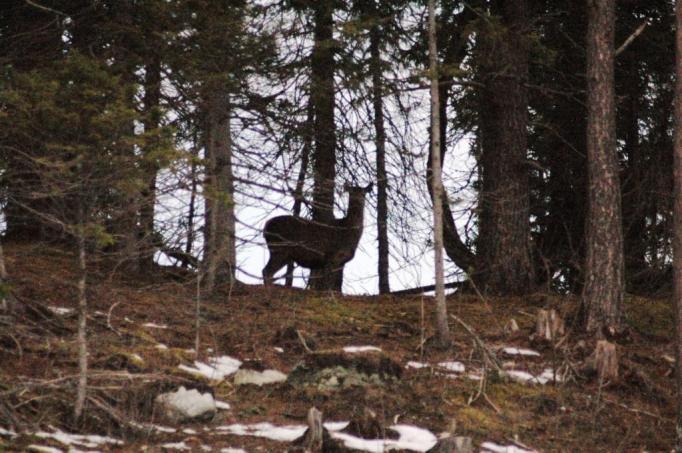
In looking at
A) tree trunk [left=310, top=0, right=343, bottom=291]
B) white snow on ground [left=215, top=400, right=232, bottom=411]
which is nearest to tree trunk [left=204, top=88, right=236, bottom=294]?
tree trunk [left=310, top=0, right=343, bottom=291]

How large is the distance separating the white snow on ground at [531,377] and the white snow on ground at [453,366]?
0.54 metres

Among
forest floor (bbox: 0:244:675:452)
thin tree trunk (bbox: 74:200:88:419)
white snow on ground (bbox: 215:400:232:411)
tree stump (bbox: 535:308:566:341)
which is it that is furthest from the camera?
tree stump (bbox: 535:308:566:341)

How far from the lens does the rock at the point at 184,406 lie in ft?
27.9

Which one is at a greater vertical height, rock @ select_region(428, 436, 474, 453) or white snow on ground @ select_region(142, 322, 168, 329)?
white snow on ground @ select_region(142, 322, 168, 329)

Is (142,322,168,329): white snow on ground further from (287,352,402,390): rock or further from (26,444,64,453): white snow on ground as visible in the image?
(26,444,64,453): white snow on ground

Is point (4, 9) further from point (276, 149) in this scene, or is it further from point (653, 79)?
point (653, 79)

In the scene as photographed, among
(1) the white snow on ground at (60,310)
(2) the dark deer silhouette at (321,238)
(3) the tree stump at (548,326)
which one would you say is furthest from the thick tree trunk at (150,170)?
(3) the tree stump at (548,326)

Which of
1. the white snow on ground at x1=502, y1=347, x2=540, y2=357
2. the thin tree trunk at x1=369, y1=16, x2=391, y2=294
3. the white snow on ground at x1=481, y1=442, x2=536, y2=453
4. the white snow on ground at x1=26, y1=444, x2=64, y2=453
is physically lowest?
the white snow on ground at x1=481, y1=442, x2=536, y2=453

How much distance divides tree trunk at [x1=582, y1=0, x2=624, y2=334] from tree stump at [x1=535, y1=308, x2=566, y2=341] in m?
0.43

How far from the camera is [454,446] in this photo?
809 centimetres

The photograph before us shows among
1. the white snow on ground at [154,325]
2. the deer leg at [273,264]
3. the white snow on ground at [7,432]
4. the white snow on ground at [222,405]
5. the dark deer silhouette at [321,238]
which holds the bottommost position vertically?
the white snow on ground at [7,432]

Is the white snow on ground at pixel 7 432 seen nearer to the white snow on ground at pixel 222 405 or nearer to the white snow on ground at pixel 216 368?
the white snow on ground at pixel 222 405

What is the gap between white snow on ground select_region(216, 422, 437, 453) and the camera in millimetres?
8312

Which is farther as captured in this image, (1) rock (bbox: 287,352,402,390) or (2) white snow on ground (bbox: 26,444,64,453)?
(1) rock (bbox: 287,352,402,390)
